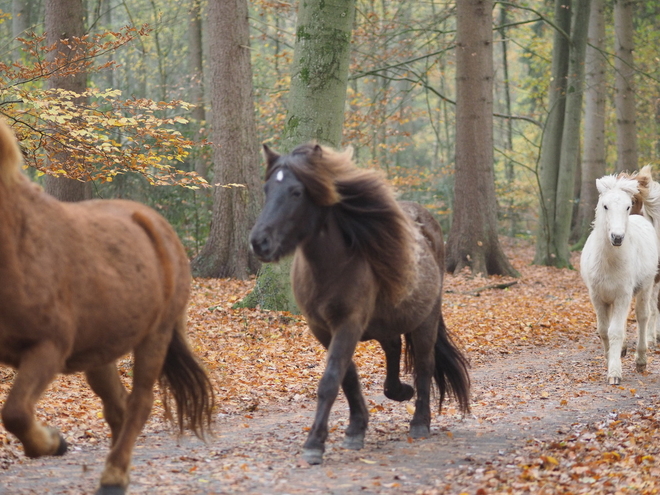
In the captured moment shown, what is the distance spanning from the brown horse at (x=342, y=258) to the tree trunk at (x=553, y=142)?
52.2ft

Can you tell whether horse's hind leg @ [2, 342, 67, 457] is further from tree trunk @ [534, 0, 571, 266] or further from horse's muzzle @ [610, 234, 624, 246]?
tree trunk @ [534, 0, 571, 266]

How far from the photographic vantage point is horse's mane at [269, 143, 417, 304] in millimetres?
5531

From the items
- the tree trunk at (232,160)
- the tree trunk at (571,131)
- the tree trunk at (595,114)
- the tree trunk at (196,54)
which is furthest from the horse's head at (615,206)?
the tree trunk at (196,54)

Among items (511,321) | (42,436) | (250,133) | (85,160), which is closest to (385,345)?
(42,436)

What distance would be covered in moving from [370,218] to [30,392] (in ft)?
9.54

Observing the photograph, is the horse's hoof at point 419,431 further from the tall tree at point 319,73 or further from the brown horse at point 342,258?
the tall tree at point 319,73

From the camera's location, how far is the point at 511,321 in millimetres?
12906

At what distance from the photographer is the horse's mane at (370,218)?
5531mm

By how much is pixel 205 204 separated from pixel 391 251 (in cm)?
1524

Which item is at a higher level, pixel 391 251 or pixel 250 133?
pixel 250 133

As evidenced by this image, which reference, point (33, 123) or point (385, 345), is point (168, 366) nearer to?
point (385, 345)

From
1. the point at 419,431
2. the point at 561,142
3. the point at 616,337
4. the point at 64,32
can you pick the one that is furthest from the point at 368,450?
the point at 561,142

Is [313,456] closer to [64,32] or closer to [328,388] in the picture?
[328,388]

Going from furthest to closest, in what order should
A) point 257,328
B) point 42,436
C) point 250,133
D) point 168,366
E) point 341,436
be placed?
point 250,133, point 257,328, point 341,436, point 168,366, point 42,436
